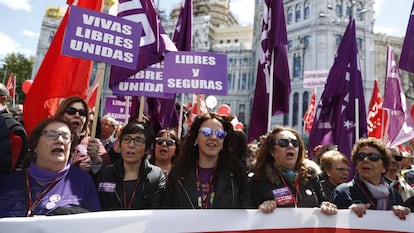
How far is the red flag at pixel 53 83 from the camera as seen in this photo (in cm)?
414

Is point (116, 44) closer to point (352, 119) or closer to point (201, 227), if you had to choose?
point (201, 227)

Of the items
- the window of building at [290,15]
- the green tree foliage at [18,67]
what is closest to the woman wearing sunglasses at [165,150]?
the window of building at [290,15]

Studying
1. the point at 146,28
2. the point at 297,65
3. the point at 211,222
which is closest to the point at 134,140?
the point at 211,222

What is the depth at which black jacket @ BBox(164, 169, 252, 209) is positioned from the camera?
2795 mm

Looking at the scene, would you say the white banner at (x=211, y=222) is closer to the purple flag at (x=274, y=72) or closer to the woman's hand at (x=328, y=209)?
the woman's hand at (x=328, y=209)

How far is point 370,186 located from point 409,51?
2689 mm

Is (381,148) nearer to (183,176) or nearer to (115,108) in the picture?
(183,176)

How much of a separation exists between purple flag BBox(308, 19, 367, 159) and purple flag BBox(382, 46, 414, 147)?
0.58 meters

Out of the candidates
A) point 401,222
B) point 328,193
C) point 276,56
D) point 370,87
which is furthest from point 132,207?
point 370,87

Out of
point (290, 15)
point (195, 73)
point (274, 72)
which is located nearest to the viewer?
point (195, 73)

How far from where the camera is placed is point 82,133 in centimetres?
359

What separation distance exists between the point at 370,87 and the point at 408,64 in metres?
33.0

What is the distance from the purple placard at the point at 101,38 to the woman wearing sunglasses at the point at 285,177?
7.28ft

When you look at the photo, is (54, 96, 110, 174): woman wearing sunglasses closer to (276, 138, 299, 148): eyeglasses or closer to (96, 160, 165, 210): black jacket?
(96, 160, 165, 210): black jacket
